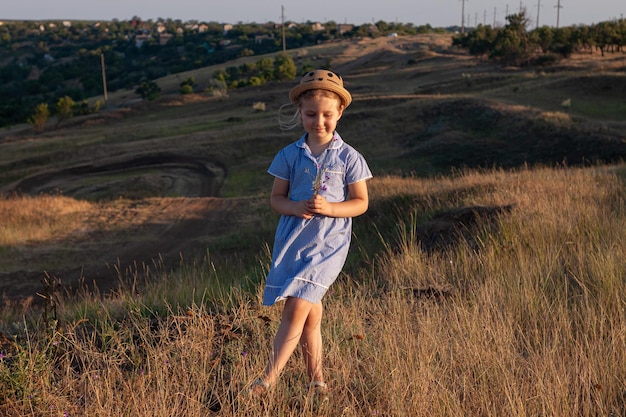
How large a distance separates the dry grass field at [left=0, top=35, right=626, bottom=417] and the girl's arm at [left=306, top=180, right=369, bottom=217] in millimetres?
737

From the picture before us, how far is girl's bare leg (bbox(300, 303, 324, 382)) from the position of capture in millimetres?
3330

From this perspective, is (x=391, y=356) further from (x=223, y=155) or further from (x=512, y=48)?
(x=512, y=48)

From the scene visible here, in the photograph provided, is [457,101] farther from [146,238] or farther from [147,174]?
[146,238]

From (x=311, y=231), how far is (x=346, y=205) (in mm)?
230

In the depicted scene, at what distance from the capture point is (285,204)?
335 centimetres

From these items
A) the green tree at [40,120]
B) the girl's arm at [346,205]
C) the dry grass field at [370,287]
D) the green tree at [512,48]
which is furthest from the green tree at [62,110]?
the girl's arm at [346,205]

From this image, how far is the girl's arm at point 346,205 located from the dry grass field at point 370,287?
74cm

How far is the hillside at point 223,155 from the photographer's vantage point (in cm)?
1578

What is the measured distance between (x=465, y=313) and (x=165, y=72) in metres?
106

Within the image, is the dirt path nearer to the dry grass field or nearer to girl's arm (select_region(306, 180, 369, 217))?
the dry grass field

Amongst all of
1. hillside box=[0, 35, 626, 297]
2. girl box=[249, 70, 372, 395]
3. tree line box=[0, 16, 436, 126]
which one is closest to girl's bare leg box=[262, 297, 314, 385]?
girl box=[249, 70, 372, 395]

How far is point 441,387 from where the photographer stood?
3029mm

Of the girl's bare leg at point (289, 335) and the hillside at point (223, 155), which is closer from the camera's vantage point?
the girl's bare leg at point (289, 335)

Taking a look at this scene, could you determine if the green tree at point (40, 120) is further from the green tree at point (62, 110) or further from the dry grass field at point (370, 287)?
the dry grass field at point (370, 287)
